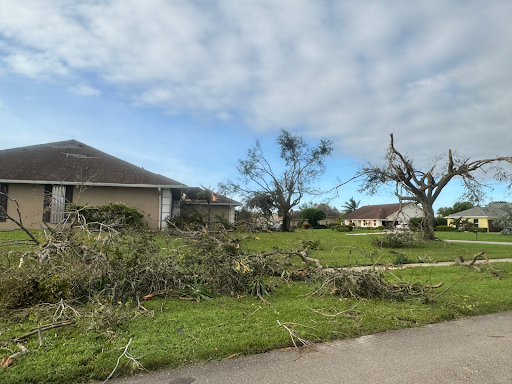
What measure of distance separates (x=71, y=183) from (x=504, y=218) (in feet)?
127

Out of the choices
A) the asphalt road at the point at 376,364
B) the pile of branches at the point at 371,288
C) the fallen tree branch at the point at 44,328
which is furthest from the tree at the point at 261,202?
the fallen tree branch at the point at 44,328

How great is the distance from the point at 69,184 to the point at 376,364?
1682cm

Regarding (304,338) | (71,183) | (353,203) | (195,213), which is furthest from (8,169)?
(353,203)

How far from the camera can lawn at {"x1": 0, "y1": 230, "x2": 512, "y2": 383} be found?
318cm

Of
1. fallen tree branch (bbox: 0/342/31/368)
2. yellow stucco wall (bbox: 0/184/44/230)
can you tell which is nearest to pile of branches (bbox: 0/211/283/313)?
fallen tree branch (bbox: 0/342/31/368)

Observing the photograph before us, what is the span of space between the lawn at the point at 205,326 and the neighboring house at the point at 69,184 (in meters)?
11.9

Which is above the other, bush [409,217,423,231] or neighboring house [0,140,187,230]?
neighboring house [0,140,187,230]

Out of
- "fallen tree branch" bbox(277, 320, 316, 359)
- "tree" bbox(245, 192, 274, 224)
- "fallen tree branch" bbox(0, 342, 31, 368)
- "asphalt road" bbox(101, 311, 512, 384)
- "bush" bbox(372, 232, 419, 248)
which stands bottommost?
"asphalt road" bbox(101, 311, 512, 384)

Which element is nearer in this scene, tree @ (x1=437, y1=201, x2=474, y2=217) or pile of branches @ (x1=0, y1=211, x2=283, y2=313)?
pile of branches @ (x1=0, y1=211, x2=283, y2=313)

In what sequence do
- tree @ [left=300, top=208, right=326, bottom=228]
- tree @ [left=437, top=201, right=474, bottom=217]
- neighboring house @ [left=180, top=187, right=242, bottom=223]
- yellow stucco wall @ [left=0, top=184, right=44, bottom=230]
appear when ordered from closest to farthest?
yellow stucco wall @ [left=0, top=184, right=44, bottom=230]
neighboring house @ [left=180, top=187, right=242, bottom=223]
tree @ [left=300, top=208, right=326, bottom=228]
tree @ [left=437, top=201, right=474, bottom=217]

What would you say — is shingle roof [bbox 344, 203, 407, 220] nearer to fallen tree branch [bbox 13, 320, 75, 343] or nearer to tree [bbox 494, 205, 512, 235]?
tree [bbox 494, 205, 512, 235]

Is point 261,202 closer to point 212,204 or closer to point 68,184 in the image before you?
point 212,204

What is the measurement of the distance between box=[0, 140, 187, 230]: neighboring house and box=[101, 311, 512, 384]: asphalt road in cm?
1367

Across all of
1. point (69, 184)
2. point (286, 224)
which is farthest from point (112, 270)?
point (286, 224)
